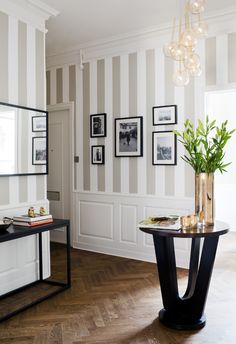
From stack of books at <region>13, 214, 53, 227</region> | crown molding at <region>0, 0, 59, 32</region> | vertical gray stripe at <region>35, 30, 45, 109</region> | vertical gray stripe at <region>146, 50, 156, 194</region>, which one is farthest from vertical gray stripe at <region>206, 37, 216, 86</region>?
stack of books at <region>13, 214, 53, 227</region>

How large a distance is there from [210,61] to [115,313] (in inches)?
120

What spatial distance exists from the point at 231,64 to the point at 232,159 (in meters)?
3.15

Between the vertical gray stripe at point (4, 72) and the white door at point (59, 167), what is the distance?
1985 mm

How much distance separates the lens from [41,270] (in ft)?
12.4

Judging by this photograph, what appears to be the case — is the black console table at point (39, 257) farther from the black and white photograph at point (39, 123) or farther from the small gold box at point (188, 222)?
the small gold box at point (188, 222)

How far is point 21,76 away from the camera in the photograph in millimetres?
3561

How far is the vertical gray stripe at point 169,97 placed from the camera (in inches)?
172

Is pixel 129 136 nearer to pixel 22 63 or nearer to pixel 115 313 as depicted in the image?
pixel 22 63

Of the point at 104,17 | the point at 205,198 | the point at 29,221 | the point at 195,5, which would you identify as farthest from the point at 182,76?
the point at 29,221

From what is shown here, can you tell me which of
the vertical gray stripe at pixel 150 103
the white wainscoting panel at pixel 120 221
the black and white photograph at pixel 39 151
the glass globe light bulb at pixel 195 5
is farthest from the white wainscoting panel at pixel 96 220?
the glass globe light bulb at pixel 195 5

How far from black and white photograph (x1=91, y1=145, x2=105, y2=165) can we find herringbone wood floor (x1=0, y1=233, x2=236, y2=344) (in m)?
1.55

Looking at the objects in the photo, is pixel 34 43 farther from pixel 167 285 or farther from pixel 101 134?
pixel 167 285

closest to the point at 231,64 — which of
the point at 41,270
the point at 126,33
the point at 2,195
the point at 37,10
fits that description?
the point at 126,33

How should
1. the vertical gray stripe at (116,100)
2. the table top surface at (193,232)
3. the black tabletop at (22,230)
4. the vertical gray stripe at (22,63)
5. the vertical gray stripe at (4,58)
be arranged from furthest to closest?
the vertical gray stripe at (116,100), the vertical gray stripe at (22,63), the vertical gray stripe at (4,58), the black tabletop at (22,230), the table top surface at (193,232)
